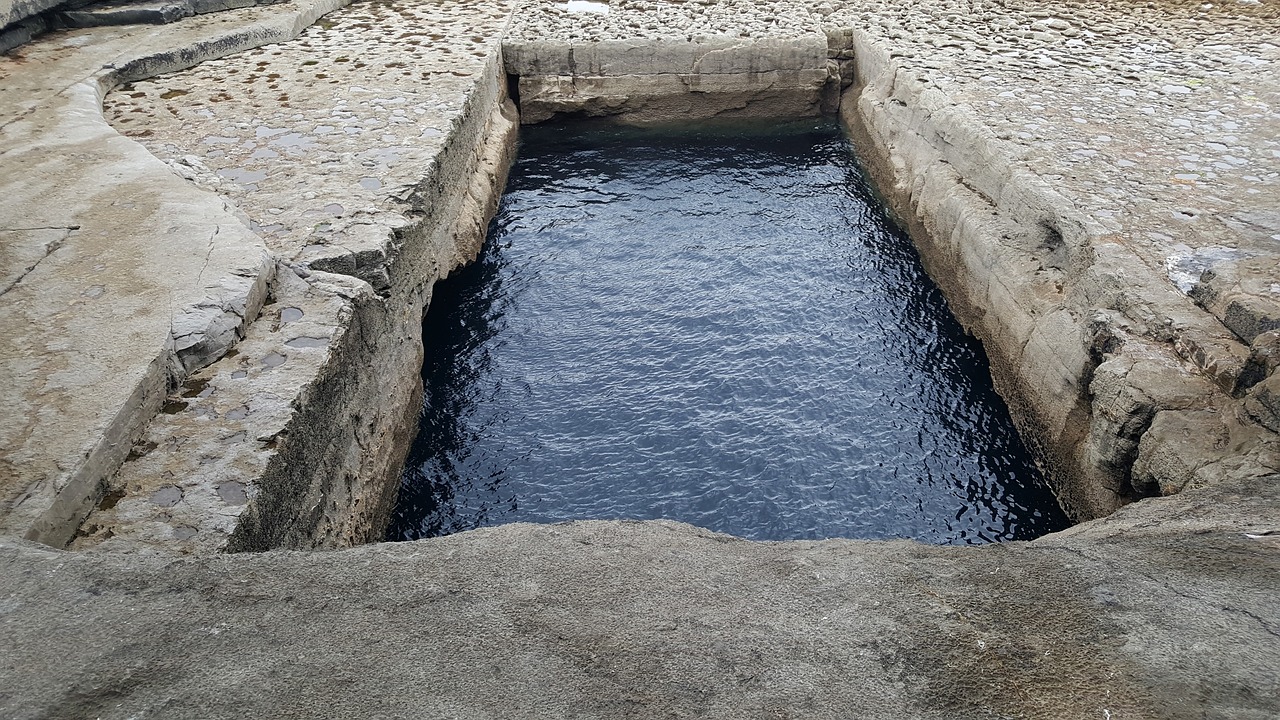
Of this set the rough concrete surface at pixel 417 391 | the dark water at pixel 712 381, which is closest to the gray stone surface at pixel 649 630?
the rough concrete surface at pixel 417 391

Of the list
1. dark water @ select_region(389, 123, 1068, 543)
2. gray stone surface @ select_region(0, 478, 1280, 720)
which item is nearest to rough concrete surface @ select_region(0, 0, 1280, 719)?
gray stone surface @ select_region(0, 478, 1280, 720)

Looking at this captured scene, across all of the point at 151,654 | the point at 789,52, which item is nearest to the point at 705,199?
the point at 789,52

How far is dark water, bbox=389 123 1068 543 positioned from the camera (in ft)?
21.0

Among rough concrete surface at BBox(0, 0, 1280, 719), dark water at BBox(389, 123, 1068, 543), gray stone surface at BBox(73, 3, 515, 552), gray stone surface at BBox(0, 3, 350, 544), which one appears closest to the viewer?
rough concrete surface at BBox(0, 0, 1280, 719)

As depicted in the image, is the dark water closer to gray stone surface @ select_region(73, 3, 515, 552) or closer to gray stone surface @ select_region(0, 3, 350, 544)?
gray stone surface @ select_region(73, 3, 515, 552)

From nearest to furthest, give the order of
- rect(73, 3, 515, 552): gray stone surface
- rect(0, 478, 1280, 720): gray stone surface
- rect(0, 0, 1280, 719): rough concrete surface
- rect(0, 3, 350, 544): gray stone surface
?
rect(0, 478, 1280, 720): gray stone surface → rect(0, 0, 1280, 719): rough concrete surface → rect(0, 3, 350, 544): gray stone surface → rect(73, 3, 515, 552): gray stone surface

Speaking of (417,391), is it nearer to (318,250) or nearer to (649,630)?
(318,250)

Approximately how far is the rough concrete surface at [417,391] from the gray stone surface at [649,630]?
1 centimetres

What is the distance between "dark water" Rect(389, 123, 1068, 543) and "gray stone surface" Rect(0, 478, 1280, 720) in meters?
2.59

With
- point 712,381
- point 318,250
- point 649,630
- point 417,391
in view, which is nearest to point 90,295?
point 318,250

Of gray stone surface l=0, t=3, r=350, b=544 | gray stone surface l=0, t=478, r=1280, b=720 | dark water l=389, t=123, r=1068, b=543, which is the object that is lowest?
dark water l=389, t=123, r=1068, b=543

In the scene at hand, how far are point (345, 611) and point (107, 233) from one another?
4.18 m

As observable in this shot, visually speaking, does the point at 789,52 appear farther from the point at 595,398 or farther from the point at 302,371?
the point at 302,371

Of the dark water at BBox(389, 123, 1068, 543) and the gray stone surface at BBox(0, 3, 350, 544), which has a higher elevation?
the gray stone surface at BBox(0, 3, 350, 544)
